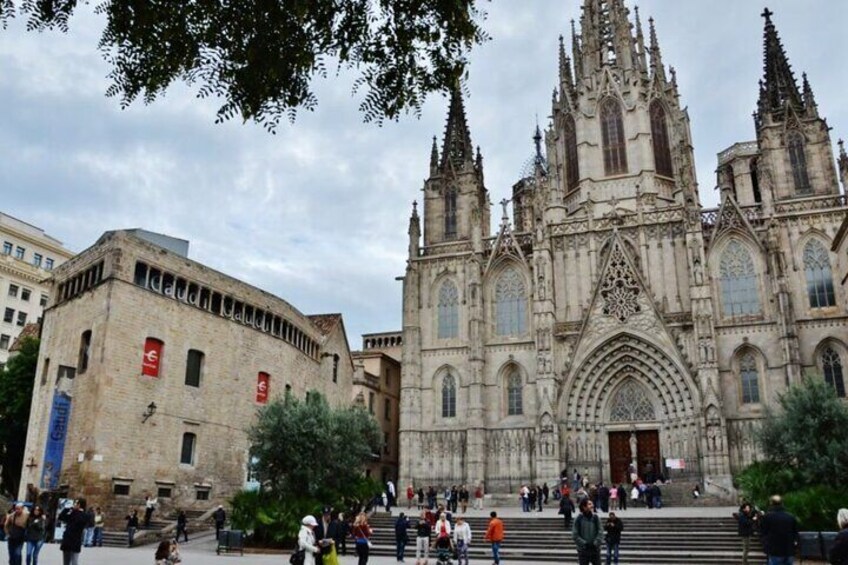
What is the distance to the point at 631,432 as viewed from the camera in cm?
4022

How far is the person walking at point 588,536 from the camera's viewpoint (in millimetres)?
12477

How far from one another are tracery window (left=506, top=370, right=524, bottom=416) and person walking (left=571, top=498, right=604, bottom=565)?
2976 centimetres

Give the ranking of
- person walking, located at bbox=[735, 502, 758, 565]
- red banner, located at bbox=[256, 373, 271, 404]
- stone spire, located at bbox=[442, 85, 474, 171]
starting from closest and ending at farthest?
person walking, located at bbox=[735, 502, 758, 565] → red banner, located at bbox=[256, 373, 271, 404] → stone spire, located at bbox=[442, 85, 474, 171]

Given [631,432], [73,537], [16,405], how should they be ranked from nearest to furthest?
[73,537] → [16,405] → [631,432]

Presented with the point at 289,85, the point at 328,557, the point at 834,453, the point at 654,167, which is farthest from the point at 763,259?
the point at 289,85

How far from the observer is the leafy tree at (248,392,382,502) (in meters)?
25.8

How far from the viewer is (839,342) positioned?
123ft

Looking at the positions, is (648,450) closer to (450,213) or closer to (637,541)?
(637,541)

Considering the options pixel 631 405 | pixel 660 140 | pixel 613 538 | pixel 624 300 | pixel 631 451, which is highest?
pixel 660 140

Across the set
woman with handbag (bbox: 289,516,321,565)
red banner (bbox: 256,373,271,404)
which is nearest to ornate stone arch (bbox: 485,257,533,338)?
red banner (bbox: 256,373,271,404)

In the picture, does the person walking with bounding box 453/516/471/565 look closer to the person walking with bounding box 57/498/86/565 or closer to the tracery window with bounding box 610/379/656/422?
the person walking with bounding box 57/498/86/565

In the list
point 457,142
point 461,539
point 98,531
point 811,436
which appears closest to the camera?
point 461,539

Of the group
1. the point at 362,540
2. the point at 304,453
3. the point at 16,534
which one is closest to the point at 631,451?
the point at 304,453

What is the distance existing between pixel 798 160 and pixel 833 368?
12787 millimetres
